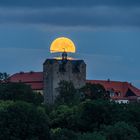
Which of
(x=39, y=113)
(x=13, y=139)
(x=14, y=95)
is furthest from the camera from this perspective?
(x=14, y=95)

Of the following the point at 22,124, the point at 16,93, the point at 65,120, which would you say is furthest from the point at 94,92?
the point at 22,124

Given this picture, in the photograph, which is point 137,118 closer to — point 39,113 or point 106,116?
point 106,116

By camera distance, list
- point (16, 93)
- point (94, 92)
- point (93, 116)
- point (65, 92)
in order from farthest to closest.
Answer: point (65, 92) < point (94, 92) < point (16, 93) < point (93, 116)

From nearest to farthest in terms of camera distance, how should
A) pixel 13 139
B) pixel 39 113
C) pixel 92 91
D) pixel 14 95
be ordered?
1. pixel 13 139
2. pixel 39 113
3. pixel 14 95
4. pixel 92 91

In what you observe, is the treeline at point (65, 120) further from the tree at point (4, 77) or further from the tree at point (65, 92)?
the tree at point (4, 77)

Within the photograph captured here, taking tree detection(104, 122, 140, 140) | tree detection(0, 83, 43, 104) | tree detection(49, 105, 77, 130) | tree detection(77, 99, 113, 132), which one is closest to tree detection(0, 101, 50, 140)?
tree detection(104, 122, 140, 140)

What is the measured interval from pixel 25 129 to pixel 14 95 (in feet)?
177

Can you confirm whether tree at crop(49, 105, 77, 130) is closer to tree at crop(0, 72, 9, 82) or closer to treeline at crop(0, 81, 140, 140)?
treeline at crop(0, 81, 140, 140)

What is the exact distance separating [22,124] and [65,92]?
9436cm

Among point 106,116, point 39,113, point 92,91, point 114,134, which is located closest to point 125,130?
point 114,134

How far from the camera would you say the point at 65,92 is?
187 m

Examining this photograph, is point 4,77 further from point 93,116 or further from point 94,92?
point 93,116

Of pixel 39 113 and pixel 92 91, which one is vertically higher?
pixel 92 91

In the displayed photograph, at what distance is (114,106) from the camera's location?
119375mm
